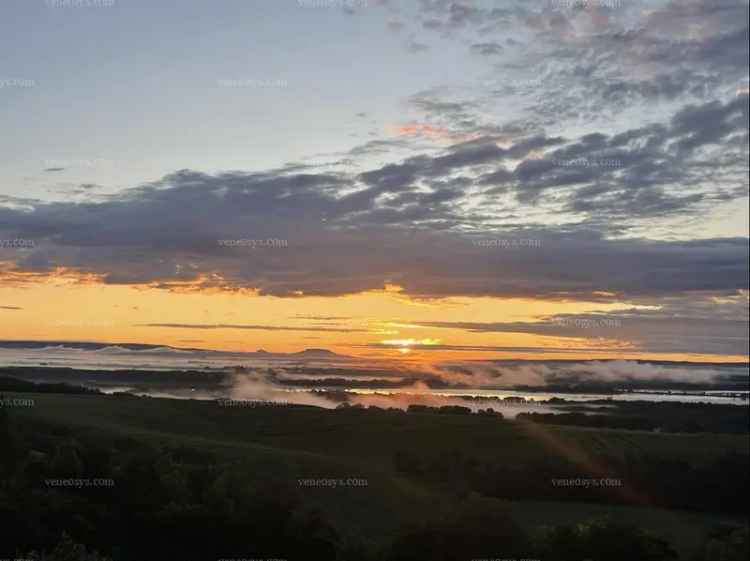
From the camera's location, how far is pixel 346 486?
156 feet

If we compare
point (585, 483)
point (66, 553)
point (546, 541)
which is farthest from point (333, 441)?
point (66, 553)

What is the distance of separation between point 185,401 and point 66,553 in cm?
6265

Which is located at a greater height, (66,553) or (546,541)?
(66,553)

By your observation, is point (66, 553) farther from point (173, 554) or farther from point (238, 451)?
point (238, 451)

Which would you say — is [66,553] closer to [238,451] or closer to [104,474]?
[104,474]

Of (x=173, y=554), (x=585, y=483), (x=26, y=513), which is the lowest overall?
(x=585, y=483)

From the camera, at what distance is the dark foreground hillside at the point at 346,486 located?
22.8 meters

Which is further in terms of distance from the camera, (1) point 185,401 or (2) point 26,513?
(1) point 185,401

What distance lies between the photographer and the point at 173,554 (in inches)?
882

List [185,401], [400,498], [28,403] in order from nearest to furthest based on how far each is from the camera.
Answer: [400,498]
[28,403]
[185,401]

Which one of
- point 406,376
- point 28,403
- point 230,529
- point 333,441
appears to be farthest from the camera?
point 406,376

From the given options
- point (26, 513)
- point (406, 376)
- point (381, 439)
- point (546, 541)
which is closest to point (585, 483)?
point (381, 439)

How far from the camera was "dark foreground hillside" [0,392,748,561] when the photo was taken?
2284 centimetres

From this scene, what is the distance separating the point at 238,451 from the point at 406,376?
167ft
